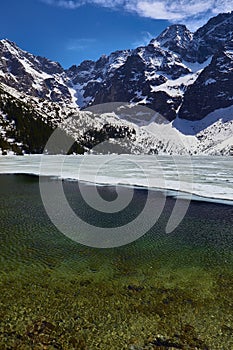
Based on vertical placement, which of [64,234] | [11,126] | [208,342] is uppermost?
[11,126]

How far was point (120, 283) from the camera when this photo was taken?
13953mm

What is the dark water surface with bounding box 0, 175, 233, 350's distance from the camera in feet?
32.9

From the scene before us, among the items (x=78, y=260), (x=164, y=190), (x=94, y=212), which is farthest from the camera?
(x=164, y=190)

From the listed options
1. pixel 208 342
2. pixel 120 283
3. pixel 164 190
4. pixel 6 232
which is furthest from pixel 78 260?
pixel 164 190

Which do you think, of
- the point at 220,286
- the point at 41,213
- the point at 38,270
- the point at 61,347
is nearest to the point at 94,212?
the point at 41,213

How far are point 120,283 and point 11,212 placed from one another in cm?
1611

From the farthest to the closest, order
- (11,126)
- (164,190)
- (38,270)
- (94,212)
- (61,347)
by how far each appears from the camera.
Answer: (11,126) → (164,190) → (94,212) → (38,270) → (61,347)

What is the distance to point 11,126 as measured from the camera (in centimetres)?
18088

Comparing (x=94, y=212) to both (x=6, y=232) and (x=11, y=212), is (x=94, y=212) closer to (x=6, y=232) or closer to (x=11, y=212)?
(x=11, y=212)

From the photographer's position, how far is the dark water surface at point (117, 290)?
32.9 feet

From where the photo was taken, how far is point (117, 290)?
13.3m

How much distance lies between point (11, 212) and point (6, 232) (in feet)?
20.4

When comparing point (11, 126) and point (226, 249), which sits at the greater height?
point (11, 126)

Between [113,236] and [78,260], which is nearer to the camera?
[78,260]
